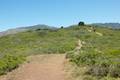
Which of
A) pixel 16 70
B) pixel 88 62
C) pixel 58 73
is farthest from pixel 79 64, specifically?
pixel 16 70

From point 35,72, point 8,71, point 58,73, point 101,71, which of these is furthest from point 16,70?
point 101,71

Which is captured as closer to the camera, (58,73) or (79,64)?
(58,73)

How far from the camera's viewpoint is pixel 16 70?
865 inches

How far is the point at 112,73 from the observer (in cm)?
1666

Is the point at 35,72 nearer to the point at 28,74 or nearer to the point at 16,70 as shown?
the point at 28,74

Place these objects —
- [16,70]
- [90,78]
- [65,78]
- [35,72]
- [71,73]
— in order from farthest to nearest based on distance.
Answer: [16,70] < [35,72] < [71,73] < [65,78] < [90,78]

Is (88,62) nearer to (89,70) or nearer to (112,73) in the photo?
(89,70)

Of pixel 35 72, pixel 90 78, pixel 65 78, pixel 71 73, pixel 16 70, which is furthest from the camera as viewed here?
pixel 16 70

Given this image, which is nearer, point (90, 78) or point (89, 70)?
point (90, 78)

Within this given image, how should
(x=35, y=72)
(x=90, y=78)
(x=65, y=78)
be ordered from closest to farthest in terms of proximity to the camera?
(x=90, y=78) → (x=65, y=78) → (x=35, y=72)

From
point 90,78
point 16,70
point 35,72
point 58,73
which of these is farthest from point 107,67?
point 16,70

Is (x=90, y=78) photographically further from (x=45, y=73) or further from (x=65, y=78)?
(x=45, y=73)

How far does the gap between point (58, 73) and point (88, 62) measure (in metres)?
3.39

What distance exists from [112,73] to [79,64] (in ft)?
18.7
